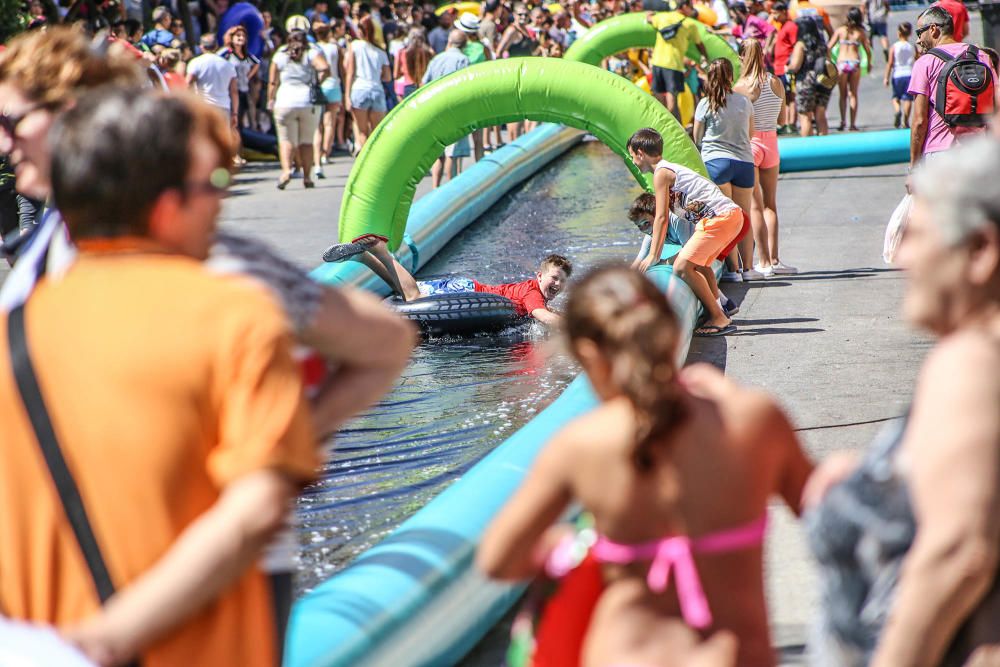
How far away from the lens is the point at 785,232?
424 inches

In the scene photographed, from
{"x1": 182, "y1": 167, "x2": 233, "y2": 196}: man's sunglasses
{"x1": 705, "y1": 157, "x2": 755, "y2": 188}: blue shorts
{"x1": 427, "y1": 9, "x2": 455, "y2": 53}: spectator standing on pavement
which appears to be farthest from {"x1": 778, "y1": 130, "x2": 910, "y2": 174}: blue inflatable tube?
{"x1": 182, "y1": 167, "x2": 233, "y2": 196}: man's sunglasses

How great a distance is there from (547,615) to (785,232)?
906 cm

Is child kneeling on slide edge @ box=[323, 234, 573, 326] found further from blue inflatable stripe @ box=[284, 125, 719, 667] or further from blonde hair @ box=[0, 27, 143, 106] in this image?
blonde hair @ box=[0, 27, 143, 106]

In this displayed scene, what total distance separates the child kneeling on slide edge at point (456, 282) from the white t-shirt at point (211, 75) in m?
5.29

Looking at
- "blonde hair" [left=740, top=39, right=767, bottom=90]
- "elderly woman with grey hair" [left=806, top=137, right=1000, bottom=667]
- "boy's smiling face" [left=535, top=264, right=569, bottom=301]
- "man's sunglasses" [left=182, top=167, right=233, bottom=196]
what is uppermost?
"man's sunglasses" [left=182, top=167, right=233, bottom=196]

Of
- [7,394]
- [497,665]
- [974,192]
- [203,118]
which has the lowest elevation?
[497,665]

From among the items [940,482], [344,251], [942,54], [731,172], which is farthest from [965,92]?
[940,482]

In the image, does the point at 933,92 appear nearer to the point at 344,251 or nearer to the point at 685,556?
the point at 344,251

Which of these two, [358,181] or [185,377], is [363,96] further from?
[185,377]

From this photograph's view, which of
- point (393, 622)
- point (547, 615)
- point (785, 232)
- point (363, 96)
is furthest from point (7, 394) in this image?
point (363, 96)

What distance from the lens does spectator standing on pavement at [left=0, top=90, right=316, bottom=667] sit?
5.37 feet

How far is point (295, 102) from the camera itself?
524 inches

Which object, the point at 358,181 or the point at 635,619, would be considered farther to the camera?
the point at 358,181

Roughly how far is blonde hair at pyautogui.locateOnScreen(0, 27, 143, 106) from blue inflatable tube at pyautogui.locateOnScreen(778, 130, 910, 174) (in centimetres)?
1249
